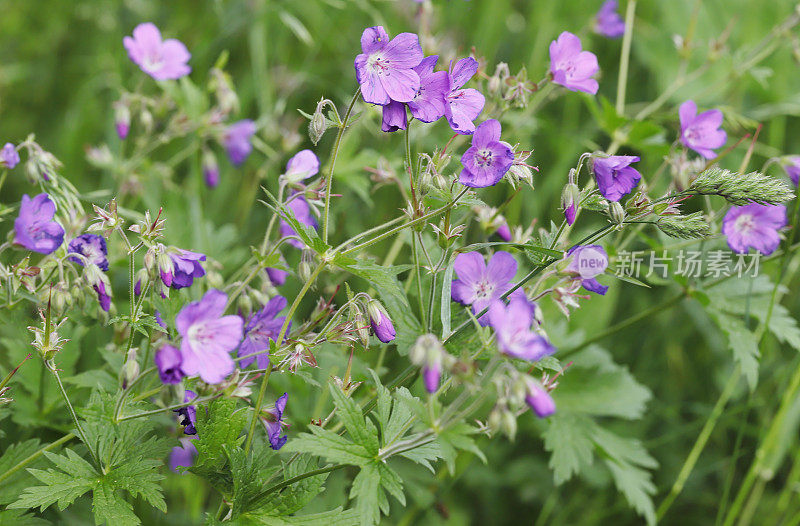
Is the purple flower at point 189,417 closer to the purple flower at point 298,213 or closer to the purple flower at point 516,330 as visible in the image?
the purple flower at point 298,213

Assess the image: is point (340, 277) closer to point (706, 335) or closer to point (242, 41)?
point (706, 335)

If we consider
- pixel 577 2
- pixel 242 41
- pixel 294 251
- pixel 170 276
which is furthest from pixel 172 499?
pixel 577 2

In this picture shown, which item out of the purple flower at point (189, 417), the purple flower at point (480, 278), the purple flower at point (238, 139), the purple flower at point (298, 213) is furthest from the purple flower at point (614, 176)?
the purple flower at point (238, 139)

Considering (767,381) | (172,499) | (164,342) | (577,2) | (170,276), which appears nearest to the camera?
(164,342)

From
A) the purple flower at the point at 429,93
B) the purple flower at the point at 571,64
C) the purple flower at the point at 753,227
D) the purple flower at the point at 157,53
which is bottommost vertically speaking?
the purple flower at the point at 753,227

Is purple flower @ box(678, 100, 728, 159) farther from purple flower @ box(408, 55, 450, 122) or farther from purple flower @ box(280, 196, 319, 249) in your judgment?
purple flower @ box(280, 196, 319, 249)
